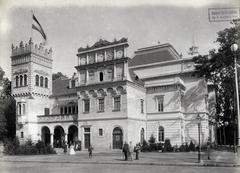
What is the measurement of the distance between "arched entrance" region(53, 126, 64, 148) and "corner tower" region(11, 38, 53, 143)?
10.2ft

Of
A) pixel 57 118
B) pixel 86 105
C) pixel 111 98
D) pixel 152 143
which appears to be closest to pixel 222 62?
pixel 152 143

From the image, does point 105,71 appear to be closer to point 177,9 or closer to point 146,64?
point 146,64

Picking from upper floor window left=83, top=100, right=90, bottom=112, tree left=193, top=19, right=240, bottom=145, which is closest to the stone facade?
upper floor window left=83, top=100, right=90, bottom=112

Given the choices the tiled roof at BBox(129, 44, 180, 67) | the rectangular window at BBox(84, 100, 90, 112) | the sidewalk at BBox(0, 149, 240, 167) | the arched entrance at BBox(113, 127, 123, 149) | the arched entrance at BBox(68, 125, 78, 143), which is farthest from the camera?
the tiled roof at BBox(129, 44, 180, 67)

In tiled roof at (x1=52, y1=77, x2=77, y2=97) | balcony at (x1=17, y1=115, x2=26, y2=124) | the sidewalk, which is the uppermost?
tiled roof at (x1=52, y1=77, x2=77, y2=97)

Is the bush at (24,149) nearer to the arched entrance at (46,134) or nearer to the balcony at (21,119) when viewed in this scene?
the balcony at (21,119)

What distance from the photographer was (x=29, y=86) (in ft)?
152

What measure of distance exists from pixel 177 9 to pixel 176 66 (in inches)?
1091

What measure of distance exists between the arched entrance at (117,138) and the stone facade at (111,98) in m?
0.04

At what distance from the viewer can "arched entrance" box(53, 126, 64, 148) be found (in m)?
47.7

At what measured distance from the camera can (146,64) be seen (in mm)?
49531

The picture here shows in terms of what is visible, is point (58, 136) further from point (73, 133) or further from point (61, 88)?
point (61, 88)

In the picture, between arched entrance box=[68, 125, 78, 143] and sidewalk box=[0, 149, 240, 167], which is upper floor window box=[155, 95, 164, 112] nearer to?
arched entrance box=[68, 125, 78, 143]

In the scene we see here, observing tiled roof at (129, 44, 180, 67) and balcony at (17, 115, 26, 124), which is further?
tiled roof at (129, 44, 180, 67)
